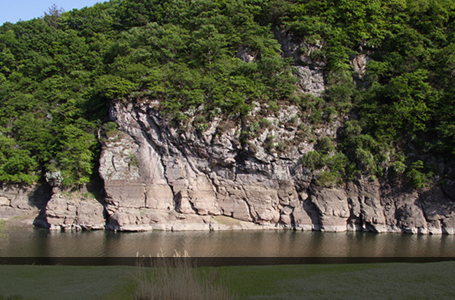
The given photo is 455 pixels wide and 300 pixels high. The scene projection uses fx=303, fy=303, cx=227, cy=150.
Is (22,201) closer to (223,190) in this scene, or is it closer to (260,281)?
(223,190)

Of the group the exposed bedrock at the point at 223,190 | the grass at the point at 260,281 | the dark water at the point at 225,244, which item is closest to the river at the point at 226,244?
the dark water at the point at 225,244

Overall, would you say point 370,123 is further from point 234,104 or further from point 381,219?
point 234,104

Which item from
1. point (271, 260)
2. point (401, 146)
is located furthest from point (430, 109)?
point (271, 260)

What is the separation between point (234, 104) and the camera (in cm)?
2878

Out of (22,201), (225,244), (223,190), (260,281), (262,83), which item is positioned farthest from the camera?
(262,83)

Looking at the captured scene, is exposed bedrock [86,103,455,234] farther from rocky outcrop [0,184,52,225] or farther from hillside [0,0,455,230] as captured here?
rocky outcrop [0,184,52,225]

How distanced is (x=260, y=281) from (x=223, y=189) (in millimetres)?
18347

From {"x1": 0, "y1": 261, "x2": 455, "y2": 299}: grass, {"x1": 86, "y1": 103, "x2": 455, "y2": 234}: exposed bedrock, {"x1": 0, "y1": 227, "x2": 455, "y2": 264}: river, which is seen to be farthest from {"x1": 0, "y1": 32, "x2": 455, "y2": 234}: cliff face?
{"x1": 0, "y1": 261, "x2": 455, "y2": 299}: grass

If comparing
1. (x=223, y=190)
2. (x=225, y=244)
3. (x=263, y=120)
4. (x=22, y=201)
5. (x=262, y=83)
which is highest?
(x=262, y=83)

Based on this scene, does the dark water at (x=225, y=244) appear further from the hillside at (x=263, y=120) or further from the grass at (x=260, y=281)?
the grass at (x=260, y=281)

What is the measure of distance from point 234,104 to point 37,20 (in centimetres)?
3846

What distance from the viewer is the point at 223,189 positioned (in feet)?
94.3

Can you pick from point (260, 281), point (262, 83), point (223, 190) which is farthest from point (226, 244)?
point (262, 83)

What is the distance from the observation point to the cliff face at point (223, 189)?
27031 mm
